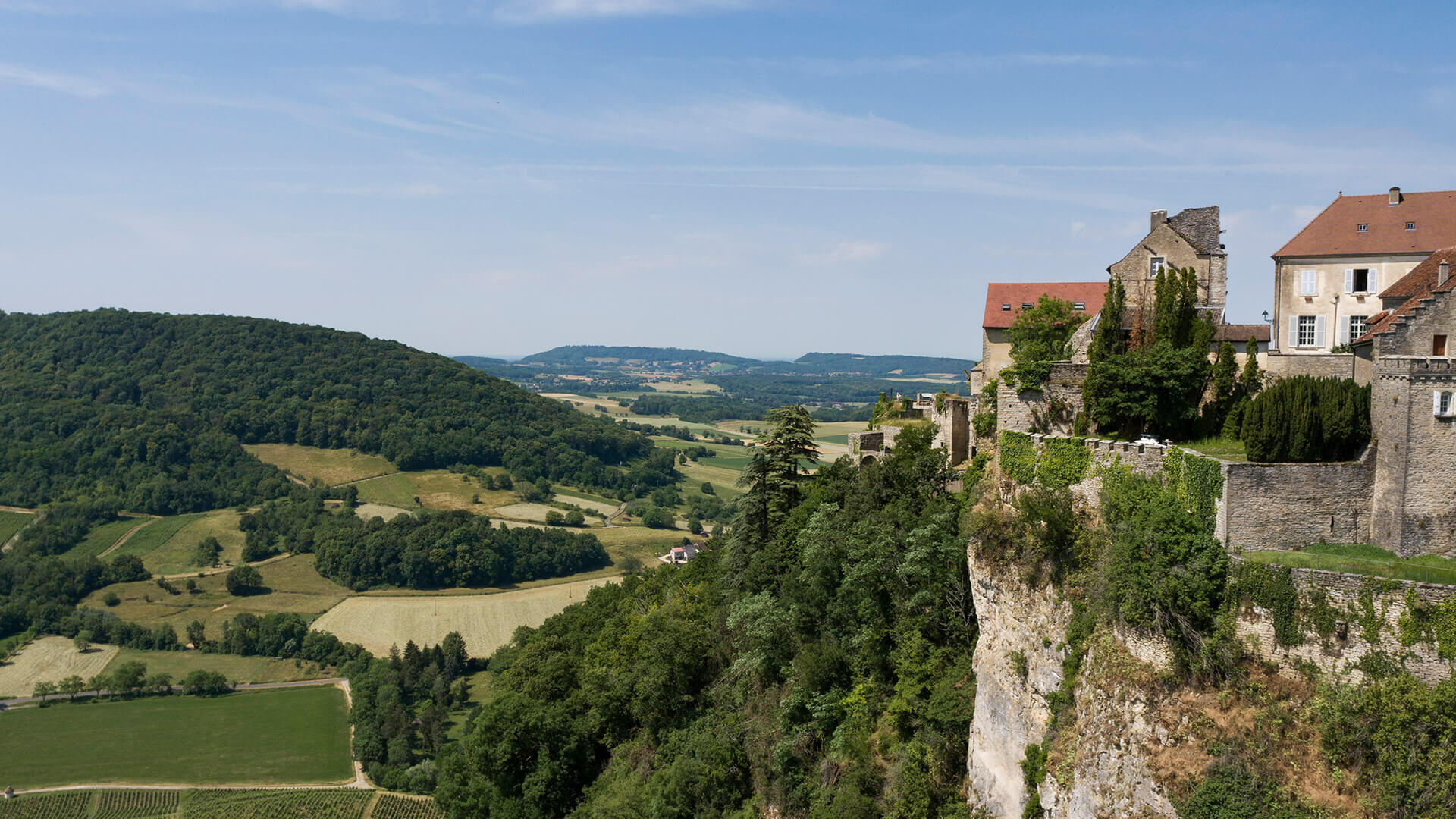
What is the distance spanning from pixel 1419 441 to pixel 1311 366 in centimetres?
656

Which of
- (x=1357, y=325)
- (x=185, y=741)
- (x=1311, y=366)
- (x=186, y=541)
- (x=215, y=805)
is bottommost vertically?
(x=185, y=741)

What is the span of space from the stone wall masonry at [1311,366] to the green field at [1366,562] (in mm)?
6313

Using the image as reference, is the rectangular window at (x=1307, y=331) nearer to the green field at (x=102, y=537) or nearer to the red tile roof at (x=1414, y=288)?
the red tile roof at (x=1414, y=288)

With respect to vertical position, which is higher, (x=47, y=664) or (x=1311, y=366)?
(x=1311, y=366)

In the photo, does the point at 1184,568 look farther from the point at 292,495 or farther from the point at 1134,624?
the point at 292,495

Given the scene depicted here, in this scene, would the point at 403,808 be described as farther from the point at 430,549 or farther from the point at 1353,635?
the point at 1353,635

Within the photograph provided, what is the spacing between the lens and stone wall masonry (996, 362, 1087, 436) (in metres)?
31.0

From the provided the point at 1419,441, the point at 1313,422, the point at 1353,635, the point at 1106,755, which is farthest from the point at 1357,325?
the point at 1106,755

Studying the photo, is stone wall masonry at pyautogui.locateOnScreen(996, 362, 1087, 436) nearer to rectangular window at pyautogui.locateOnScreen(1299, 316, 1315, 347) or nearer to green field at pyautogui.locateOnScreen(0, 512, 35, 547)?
rectangular window at pyautogui.locateOnScreen(1299, 316, 1315, 347)

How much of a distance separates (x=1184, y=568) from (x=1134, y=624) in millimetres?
1674

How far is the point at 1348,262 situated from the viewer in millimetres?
30609

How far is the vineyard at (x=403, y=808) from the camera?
75.4 metres

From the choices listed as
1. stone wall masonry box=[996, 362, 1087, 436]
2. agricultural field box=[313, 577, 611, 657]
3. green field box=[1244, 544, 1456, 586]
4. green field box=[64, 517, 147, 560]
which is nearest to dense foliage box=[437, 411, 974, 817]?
→ stone wall masonry box=[996, 362, 1087, 436]

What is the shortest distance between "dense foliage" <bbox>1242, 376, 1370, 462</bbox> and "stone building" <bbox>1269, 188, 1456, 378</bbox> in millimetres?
5576
